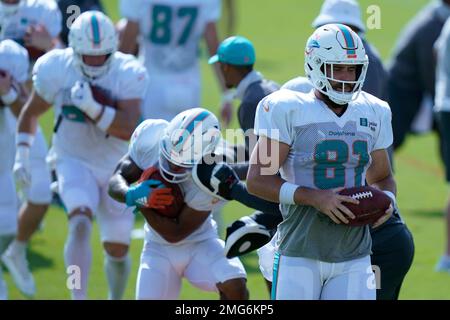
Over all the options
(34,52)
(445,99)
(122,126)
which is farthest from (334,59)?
(34,52)

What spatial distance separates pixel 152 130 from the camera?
6.45m

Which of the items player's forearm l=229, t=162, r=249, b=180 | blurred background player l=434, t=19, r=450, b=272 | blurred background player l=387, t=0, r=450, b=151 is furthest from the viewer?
blurred background player l=387, t=0, r=450, b=151

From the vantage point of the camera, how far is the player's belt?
7.40 meters

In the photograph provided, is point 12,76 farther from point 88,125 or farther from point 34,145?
point 34,145

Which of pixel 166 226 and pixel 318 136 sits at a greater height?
→ pixel 318 136

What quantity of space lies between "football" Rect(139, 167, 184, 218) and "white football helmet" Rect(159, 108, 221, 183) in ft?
0.55

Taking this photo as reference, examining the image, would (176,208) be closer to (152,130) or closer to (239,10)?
(152,130)

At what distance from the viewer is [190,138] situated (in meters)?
5.98

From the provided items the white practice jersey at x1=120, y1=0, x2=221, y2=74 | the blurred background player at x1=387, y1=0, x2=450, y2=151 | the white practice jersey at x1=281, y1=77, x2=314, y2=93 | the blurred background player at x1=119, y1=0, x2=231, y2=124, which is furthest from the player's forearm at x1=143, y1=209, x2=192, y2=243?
the blurred background player at x1=387, y1=0, x2=450, y2=151

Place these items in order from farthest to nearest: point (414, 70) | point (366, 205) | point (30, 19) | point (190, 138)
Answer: point (414, 70) → point (30, 19) → point (190, 138) → point (366, 205)

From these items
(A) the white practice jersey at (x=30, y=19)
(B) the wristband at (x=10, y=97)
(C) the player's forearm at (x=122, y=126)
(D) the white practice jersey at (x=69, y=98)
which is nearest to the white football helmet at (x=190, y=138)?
(C) the player's forearm at (x=122, y=126)

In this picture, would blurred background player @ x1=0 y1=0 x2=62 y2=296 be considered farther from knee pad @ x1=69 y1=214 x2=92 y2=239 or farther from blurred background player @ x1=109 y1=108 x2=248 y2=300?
blurred background player @ x1=109 y1=108 x2=248 y2=300

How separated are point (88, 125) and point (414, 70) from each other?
4.62 m

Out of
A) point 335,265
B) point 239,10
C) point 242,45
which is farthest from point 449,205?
point 239,10
